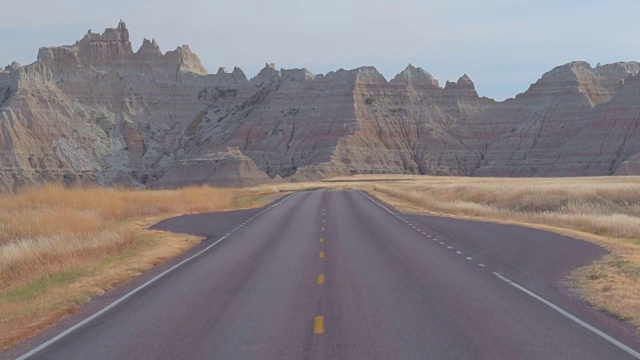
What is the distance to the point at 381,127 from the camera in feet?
469

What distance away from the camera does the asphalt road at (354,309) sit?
8781mm

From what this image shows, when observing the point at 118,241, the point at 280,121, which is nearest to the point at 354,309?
the point at 118,241

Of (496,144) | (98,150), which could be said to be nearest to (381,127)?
(496,144)

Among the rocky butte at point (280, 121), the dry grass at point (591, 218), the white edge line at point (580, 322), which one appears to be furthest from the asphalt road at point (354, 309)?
the rocky butte at point (280, 121)

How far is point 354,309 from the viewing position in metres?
11.1

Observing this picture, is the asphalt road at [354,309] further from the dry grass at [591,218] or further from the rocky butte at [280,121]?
the rocky butte at [280,121]

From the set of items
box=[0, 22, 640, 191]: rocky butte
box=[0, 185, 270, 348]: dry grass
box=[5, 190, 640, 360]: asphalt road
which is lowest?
box=[0, 185, 270, 348]: dry grass

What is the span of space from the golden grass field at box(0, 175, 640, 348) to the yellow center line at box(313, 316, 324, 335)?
158 inches

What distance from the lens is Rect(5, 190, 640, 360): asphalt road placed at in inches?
346

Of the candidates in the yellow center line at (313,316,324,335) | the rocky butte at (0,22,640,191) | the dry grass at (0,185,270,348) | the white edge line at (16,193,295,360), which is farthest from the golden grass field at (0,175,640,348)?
the rocky butte at (0,22,640,191)

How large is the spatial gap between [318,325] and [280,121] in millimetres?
135280

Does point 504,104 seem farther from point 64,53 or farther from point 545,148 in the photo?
point 64,53

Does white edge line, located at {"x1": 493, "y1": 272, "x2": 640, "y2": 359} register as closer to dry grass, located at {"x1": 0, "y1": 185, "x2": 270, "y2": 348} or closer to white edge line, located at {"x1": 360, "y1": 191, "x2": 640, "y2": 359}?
white edge line, located at {"x1": 360, "y1": 191, "x2": 640, "y2": 359}

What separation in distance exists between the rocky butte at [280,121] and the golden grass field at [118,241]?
7391cm
